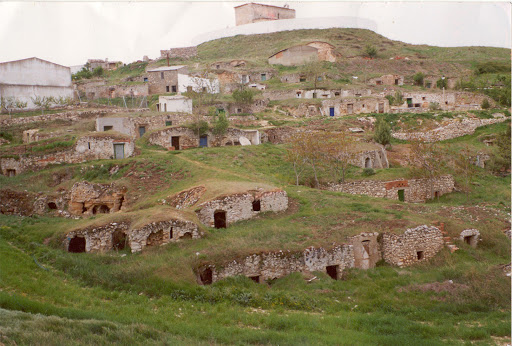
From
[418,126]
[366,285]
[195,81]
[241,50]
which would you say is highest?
[241,50]

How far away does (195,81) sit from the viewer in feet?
145

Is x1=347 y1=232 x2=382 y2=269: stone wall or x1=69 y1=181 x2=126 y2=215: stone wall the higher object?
x1=69 y1=181 x2=126 y2=215: stone wall

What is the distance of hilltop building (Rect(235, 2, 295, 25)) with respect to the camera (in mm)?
71625

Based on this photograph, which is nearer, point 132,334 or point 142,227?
point 132,334

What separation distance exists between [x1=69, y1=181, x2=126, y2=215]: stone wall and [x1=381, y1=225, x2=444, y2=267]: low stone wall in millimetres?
11980

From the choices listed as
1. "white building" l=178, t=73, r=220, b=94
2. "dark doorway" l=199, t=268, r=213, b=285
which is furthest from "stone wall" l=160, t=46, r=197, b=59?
"dark doorway" l=199, t=268, r=213, b=285

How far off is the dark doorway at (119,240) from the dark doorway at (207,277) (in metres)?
3.37

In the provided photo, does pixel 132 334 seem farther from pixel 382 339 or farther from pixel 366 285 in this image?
pixel 366 285

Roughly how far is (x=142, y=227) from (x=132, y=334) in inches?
261

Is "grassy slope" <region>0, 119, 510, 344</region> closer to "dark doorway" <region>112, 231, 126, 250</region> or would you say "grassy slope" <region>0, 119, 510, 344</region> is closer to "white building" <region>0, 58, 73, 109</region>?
"dark doorway" <region>112, 231, 126, 250</region>

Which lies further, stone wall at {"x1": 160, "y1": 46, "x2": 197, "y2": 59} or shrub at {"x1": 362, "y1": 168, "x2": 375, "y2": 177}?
stone wall at {"x1": 160, "y1": 46, "x2": 197, "y2": 59}

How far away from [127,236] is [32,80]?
2606 centimetres

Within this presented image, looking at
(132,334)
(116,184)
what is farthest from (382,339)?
(116,184)

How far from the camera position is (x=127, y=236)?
56.0 feet
